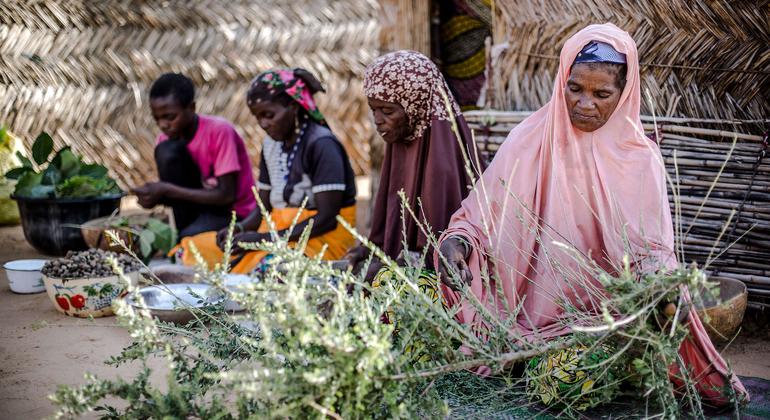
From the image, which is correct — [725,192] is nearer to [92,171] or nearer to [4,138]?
[92,171]

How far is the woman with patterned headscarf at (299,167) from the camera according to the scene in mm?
4270

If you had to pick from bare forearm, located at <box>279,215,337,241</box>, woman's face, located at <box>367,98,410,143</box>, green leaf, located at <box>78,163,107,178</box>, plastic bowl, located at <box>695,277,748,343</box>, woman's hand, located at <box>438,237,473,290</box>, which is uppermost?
woman's face, located at <box>367,98,410,143</box>

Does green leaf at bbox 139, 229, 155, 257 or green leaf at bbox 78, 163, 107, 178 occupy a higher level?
green leaf at bbox 78, 163, 107, 178

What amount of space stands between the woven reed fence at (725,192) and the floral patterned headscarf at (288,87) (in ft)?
5.93

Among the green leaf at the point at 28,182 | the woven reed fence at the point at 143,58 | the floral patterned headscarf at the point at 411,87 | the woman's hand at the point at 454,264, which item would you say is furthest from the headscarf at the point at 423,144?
the woven reed fence at the point at 143,58

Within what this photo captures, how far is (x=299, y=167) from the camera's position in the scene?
4.38 m

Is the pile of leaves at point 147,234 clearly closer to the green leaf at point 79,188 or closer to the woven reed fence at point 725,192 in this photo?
the green leaf at point 79,188

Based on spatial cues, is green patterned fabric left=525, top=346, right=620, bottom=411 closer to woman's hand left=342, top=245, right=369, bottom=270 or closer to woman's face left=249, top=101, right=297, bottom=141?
woman's hand left=342, top=245, right=369, bottom=270

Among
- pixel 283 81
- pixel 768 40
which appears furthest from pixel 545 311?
pixel 283 81

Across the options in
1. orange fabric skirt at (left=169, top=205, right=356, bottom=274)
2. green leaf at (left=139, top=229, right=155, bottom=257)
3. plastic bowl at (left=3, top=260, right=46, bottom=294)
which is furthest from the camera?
green leaf at (left=139, top=229, right=155, bottom=257)

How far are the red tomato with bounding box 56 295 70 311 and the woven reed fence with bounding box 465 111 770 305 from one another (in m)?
3.00

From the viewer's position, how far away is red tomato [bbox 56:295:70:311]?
400 centimetres

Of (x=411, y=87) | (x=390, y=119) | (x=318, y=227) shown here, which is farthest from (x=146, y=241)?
(x=411, y=87)

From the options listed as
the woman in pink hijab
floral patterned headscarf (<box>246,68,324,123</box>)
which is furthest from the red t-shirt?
the woman in pink hijab
